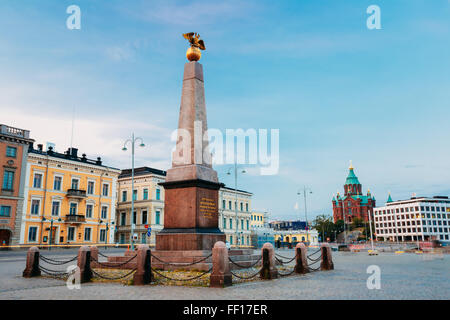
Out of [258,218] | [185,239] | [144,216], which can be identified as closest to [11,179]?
[144,216]

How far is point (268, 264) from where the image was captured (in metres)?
12.0

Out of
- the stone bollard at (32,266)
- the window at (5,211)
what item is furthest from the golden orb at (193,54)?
the window at (5,211)

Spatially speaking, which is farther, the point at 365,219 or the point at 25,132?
the point at 365,219

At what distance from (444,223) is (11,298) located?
145679 millimetres

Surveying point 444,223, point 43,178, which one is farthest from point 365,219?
point 43,178

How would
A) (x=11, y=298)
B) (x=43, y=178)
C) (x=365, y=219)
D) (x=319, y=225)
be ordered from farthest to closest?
(x=365, y=219)
(x=319, y=225)
(x=43, y=178)
(x=11, y=298)

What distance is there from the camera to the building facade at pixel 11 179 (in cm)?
4106

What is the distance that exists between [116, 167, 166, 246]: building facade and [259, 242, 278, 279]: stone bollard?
156ft

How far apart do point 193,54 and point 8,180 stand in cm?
3525

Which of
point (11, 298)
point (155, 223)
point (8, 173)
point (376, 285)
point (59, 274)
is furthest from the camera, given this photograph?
point (155, 223)

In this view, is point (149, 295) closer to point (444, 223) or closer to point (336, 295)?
point (336, 295)

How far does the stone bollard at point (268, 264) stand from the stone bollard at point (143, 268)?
3.62m

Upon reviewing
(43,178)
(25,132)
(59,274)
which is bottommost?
(59,274)

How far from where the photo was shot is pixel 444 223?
128 metres
